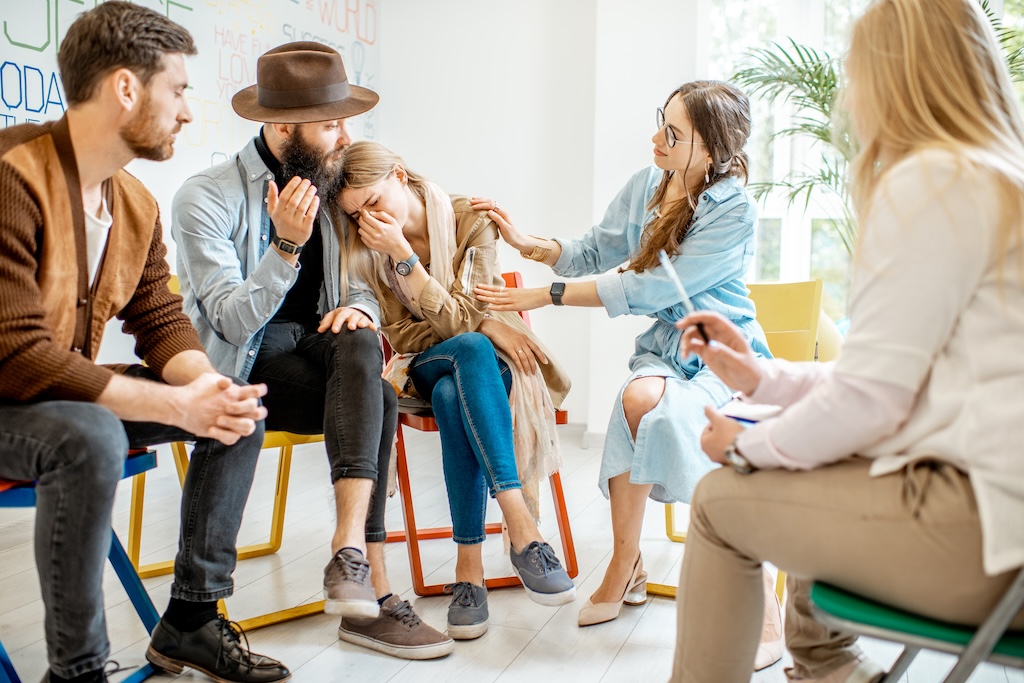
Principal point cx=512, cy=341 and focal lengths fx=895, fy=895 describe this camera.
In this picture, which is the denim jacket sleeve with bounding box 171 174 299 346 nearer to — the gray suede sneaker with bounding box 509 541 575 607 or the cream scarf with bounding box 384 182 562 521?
the cream scarf with bounding box 384 182 562 521

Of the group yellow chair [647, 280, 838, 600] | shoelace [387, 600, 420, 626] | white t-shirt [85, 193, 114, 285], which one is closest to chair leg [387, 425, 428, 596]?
shoelace [387, 600, 420, 626]


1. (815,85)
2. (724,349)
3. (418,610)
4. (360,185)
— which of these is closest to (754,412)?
(724,349)

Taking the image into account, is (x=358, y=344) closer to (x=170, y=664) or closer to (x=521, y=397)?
(x=521, y=397)

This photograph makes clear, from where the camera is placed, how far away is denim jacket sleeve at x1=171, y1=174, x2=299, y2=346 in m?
2.02

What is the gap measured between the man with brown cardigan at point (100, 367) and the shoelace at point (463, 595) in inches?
17.9

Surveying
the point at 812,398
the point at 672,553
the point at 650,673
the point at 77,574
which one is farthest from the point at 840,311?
the point at 77,574

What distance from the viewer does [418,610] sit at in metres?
2.22

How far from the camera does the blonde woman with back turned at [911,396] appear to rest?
1.05m

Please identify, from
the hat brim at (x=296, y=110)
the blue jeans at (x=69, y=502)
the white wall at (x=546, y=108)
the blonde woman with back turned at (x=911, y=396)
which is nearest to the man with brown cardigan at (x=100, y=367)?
the blue jeans at (x=69, y=502)

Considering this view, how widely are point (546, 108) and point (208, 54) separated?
5.45 feet

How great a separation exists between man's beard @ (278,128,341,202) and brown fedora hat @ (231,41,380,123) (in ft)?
0.20

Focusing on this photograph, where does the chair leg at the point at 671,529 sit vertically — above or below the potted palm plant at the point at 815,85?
below

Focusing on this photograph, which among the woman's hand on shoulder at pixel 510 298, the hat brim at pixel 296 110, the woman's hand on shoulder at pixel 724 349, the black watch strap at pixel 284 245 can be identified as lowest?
the woman's hand on shoulder at pixel 510 298

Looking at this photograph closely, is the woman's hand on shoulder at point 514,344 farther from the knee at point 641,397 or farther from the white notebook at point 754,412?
the white notebook at point 754,412
